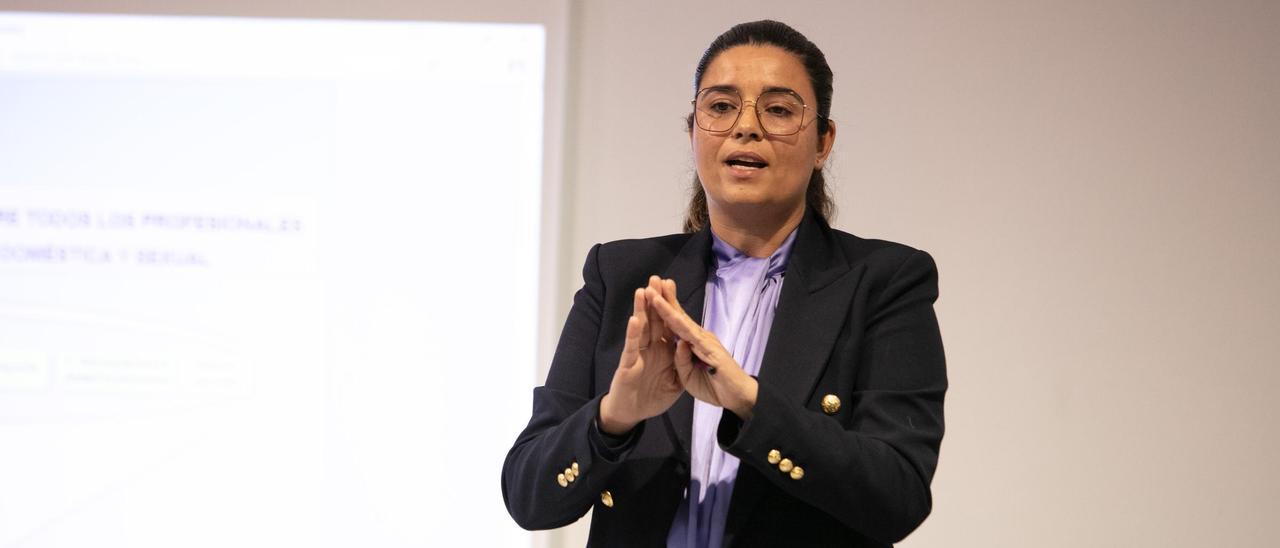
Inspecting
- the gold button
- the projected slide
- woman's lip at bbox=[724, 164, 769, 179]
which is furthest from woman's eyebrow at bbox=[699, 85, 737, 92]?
the projected slide

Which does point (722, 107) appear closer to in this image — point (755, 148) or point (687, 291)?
point (755, 148)

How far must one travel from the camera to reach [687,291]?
4.39 feet

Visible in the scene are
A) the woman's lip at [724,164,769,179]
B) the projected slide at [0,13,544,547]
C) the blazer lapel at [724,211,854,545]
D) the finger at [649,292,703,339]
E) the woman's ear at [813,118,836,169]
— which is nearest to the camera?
the finger at [649,292,703,339]

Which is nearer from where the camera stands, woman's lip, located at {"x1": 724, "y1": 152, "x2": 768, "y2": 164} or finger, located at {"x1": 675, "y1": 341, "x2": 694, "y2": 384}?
finger, located at {"x1": 675, "y1": 341, "x2": 694, "y2": 384}

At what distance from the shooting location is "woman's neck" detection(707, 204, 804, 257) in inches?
53.7

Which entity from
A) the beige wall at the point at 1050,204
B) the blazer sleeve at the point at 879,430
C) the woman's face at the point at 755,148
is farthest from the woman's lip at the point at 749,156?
the beige wall at the point at 1050,204

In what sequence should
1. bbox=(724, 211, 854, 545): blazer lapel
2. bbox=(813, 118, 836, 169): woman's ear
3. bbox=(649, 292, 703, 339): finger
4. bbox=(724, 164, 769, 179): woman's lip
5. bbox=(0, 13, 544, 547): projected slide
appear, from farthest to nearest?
1. bbox=(0, 13, 544, 547): projected slide
2. bbox=(813, 118, 836, 169): woman's ear
3. bbox=(724, 164, 769, 179): woman's lip
4. bbox=(724, 211, 854, 545): blazer lapel
5. bbox=(649, 292, 703, 339): finger

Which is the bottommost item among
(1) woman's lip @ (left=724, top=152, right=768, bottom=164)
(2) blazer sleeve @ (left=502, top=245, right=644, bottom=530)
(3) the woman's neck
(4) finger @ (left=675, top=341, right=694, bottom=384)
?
(2) blazer sleeve @ (left=502, top=245, right=644, bottom=530)

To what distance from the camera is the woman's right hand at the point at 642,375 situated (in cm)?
110

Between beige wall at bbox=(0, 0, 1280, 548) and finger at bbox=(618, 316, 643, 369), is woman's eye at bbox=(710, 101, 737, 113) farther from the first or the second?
beige wall at bbox=(0, 0, 1280, 548)

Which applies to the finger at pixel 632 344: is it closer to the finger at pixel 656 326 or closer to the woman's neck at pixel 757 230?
the finger at pixel 656 326

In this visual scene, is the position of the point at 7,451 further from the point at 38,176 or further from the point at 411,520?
the point at 411,520

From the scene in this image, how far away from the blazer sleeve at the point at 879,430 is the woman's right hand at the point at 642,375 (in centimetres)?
8

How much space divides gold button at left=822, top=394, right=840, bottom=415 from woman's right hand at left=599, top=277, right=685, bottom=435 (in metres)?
0.18
